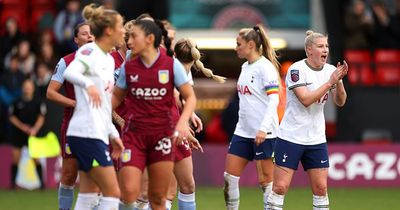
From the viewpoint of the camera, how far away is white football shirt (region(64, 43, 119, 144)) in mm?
9945

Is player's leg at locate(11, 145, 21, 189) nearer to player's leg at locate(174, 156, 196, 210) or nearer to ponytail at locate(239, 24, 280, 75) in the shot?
ponytail at locate(239, 24, 280, 75)

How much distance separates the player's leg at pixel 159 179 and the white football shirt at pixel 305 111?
68.9 inches

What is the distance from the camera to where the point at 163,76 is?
1029 centimetres

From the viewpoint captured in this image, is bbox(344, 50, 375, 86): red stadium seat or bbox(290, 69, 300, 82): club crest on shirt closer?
bbox(290, 69, 300, 82): club crest on shirt

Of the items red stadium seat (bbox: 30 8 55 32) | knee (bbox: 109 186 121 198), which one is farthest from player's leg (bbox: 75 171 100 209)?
red stadium seat (bbox: 30 8 55 32)

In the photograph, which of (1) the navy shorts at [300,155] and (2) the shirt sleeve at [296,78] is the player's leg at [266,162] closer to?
(1) the navy shorts at [300,155]

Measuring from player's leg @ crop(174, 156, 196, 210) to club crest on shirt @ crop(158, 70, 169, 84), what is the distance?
1416 mm

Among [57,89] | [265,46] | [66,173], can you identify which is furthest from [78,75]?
[265,46]

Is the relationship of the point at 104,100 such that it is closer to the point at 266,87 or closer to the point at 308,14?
the point at 266,87

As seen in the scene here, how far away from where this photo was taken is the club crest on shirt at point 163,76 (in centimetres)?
1028

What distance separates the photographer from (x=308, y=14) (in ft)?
72.5

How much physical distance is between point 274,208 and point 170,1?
10749mm

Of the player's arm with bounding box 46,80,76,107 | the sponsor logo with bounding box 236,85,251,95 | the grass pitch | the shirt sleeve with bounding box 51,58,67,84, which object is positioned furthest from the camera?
the grass pitch

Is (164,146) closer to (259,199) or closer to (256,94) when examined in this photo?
(256,94)
